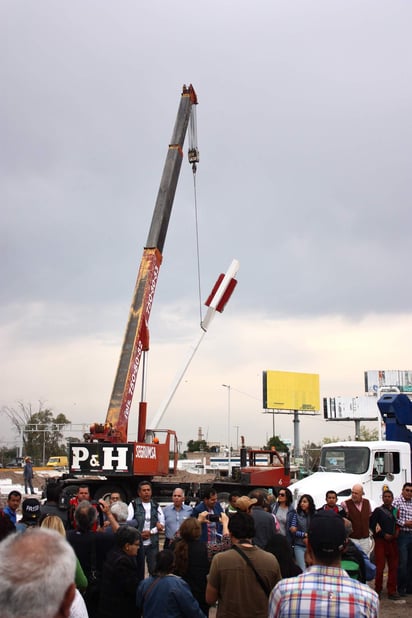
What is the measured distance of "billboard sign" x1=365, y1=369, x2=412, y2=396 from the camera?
84.2m

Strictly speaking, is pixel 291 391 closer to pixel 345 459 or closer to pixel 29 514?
pixel 345 459

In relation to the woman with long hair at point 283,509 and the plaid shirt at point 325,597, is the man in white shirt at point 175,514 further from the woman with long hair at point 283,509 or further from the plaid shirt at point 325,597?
the plaid shirt at point 325,597

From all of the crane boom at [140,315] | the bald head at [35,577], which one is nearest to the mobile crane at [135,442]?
the crane boom at [140,315]

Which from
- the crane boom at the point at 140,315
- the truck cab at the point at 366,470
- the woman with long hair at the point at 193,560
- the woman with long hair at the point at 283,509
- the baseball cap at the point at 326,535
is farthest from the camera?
the crane boom at the point at 140,315

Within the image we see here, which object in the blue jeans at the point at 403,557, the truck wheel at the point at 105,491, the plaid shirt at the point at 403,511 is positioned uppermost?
the plaid shirt at the point at 403,511

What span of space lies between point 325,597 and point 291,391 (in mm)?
80875

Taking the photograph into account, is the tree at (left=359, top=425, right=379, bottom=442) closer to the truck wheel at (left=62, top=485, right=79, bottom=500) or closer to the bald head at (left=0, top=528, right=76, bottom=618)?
the truck wheel at (left=62, top=485, right=79, bottom=500)

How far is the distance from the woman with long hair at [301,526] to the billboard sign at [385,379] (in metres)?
77.8

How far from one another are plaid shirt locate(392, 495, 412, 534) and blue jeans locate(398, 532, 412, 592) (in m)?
0.10

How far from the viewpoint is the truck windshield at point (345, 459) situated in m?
14.5

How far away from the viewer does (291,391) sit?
83.1 m

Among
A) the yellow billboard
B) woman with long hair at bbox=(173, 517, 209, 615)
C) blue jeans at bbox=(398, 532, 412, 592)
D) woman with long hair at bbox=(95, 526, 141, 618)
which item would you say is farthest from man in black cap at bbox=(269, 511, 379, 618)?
the yellow billboard

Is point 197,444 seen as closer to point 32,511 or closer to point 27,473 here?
point 27,473

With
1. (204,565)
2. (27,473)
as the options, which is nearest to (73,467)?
(27,473)
